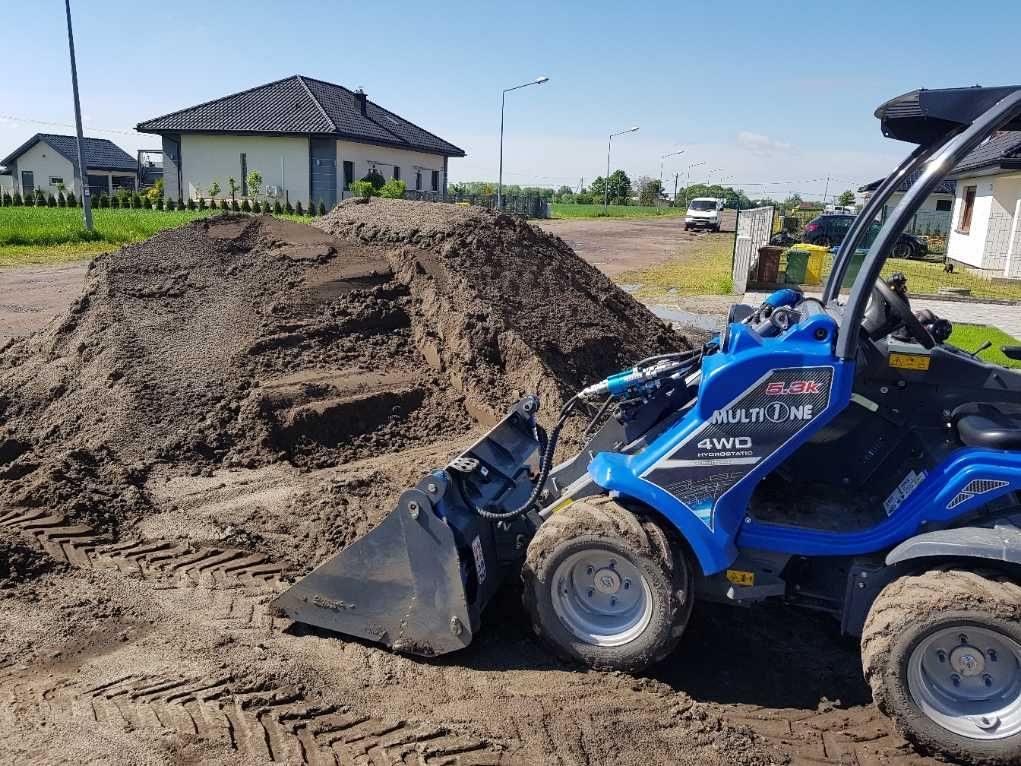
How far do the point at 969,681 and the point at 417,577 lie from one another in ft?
7.15

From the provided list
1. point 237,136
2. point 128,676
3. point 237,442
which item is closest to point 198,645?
point 128,676

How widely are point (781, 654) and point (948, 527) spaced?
106cm

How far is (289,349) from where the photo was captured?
700cm

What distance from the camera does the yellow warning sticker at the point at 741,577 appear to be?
3.46 m

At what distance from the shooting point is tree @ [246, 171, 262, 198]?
3631 cm

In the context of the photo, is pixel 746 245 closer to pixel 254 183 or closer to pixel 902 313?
pixel 902 313

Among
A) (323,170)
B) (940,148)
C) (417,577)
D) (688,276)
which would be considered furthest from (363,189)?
(940,148)

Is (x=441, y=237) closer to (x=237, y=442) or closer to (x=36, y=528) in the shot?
(x=237, y=442)

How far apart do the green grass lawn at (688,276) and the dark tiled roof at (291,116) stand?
17715mm

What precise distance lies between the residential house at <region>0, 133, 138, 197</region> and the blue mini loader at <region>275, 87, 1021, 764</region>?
62054 millimetres

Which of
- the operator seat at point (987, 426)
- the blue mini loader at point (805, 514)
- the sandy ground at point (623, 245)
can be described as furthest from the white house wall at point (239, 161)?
the operator seat at point (987, 426)

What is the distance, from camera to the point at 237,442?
6.23 meters

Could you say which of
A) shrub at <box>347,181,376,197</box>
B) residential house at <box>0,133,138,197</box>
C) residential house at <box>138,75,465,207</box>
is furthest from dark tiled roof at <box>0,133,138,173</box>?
shrub at <box>347,181,376,197</box>

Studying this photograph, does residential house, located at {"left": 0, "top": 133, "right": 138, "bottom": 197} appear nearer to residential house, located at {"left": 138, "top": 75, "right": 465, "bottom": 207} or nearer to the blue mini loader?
residential house, located at {"left": 138, "top": 75, "right": 465, "bottom": 207}
